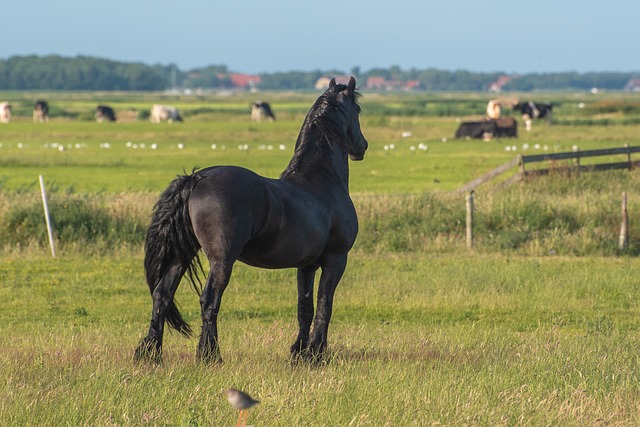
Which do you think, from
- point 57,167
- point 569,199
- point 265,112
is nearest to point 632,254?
point 569,199

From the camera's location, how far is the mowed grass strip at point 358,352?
7.63 metres

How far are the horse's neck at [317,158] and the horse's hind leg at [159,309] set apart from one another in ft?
4.81

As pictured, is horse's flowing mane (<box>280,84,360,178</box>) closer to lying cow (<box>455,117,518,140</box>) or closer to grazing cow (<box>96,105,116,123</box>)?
lying cow (<box>455,117,518,140</box>)

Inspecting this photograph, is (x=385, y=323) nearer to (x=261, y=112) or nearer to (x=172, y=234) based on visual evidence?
(x=172, y=234)

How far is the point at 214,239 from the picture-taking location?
8.86 m

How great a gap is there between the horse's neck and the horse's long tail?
132 cm

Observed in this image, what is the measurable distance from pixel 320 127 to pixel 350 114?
0.40m

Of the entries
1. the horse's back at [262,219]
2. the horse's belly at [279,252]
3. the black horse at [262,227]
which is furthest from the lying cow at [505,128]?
the horse's belly at [279,252]

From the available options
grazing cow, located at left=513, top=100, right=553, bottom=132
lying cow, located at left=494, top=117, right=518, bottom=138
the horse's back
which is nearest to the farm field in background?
lying cow, located at left=494, top=117, right=518, bottom=138

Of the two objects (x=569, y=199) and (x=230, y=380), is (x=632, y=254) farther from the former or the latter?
(x=230, y=380)

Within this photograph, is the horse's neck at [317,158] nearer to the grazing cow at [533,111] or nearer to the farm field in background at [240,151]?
the farm field in background at [240,151]

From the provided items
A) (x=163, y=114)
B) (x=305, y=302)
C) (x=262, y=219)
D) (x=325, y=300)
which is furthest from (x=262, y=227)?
(x=163, y=114)

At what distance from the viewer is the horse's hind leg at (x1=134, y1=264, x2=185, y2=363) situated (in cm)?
920

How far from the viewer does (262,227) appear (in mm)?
9133
